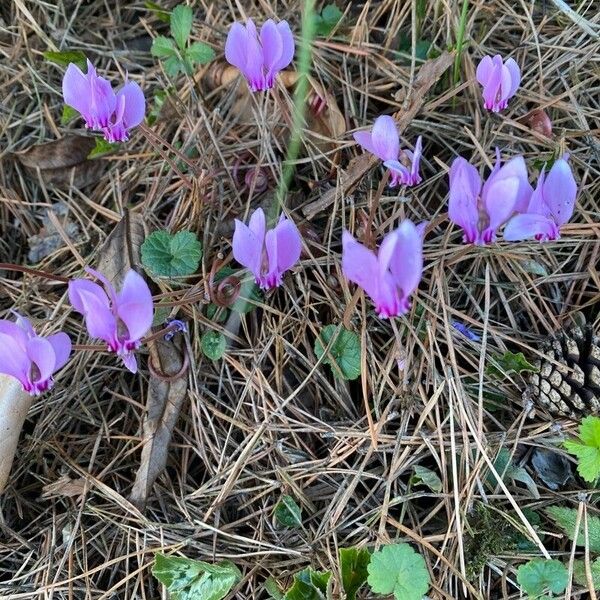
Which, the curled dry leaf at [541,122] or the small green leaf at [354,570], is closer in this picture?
the small green leaf at [354,570]

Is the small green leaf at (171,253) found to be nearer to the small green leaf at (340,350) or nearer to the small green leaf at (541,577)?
the small green leaf at (340,350)

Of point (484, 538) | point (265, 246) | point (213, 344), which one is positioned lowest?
point (484, 538)

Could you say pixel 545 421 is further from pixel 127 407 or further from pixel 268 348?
pixel 127 407

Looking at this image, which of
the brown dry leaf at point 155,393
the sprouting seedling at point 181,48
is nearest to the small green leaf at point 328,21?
the sprouting seedling at point 181,48

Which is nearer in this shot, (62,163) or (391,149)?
(391,149)

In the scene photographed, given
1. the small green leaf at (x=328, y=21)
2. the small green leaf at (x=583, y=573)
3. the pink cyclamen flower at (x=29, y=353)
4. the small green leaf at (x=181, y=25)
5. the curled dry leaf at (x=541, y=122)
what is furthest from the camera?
the small green leaf at (x=328, y=21)

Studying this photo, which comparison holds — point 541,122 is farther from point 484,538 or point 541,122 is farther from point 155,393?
point 155,393


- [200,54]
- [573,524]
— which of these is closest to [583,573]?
[573,524]

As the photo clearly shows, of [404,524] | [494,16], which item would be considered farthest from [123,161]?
[404,524]
